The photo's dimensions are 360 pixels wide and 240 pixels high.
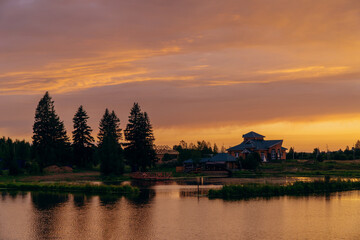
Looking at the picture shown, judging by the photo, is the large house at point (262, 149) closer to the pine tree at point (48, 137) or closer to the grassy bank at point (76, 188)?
the pine tree at point (48, 137)

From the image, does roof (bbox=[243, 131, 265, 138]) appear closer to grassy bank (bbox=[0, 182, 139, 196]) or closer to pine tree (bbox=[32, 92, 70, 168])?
pine tree (bbox=[32, 92, 70, 168])

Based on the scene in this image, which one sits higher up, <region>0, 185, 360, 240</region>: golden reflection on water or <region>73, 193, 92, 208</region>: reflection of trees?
<region>73, 193, 92, 208</region>: reflection of trees

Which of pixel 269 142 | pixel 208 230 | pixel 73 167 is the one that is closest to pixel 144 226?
pixel 208 230

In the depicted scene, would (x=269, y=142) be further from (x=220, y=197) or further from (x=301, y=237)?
(x=301, y=237)

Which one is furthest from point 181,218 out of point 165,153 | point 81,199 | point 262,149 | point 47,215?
point 165,153

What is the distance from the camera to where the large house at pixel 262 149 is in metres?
137

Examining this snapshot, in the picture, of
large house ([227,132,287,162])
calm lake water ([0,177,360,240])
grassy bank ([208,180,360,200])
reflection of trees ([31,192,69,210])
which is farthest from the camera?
large house ([227,132,287,162])

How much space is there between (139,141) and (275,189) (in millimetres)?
68452

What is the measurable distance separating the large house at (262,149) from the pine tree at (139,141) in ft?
101

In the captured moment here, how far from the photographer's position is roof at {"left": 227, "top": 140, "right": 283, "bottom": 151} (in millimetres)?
137475

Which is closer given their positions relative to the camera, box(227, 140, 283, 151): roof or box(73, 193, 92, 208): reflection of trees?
box(73, 193, 92, 208): reflection of trees

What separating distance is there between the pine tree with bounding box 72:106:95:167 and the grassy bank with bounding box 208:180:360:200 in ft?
242

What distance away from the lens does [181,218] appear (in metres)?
38.6

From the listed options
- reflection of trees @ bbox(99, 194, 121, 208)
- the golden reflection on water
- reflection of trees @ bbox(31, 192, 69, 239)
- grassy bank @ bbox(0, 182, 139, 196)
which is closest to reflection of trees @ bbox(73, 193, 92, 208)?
the golden reflection on water
